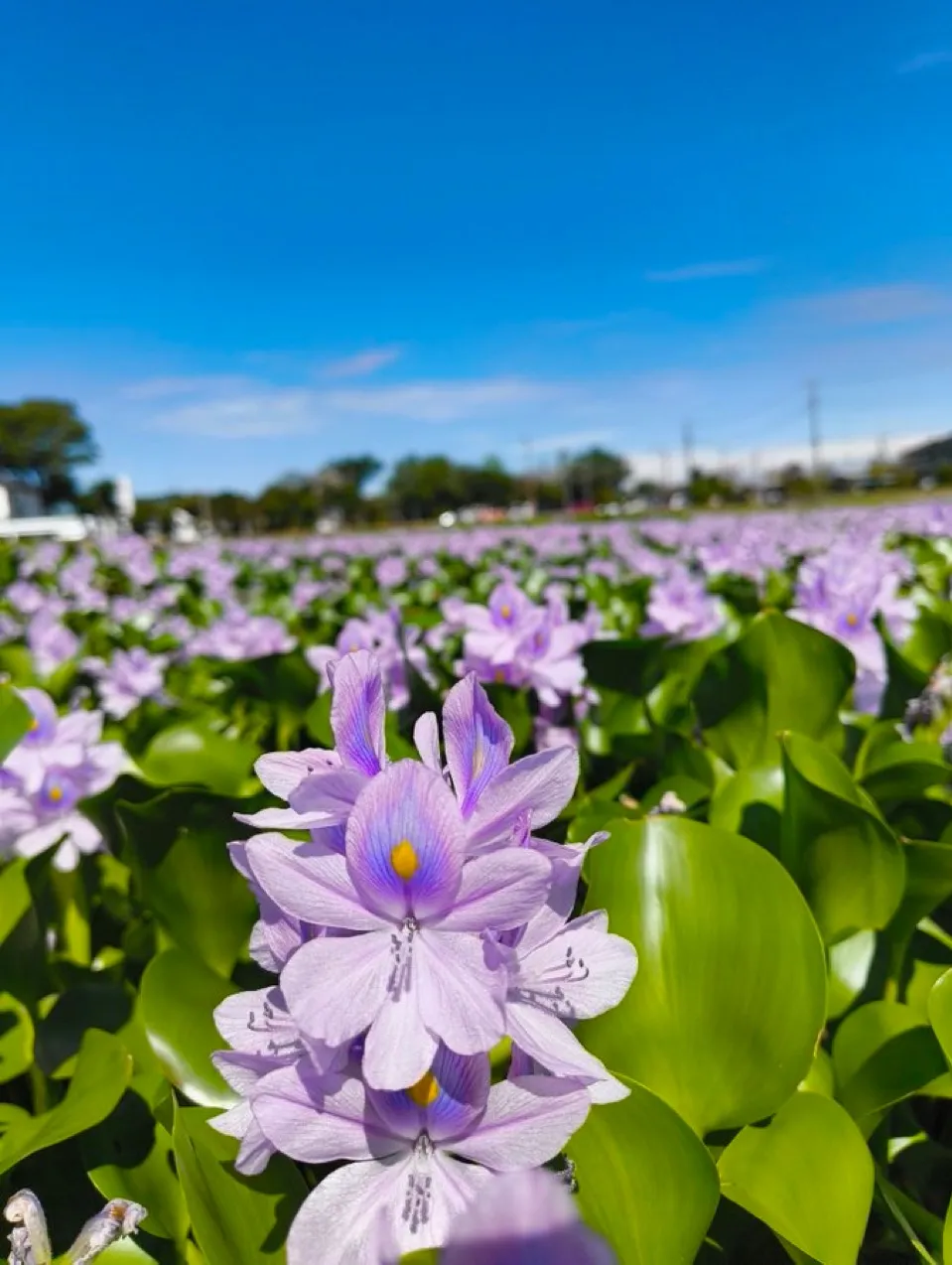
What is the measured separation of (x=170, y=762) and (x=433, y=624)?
5.28ft

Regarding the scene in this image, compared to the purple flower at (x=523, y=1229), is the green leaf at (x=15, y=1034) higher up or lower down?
lower down

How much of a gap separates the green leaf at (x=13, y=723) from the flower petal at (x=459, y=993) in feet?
5.35

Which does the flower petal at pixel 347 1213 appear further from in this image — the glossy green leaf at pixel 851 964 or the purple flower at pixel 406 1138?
the glossy green leaf at pixel 851 964

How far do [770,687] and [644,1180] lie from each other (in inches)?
58.3

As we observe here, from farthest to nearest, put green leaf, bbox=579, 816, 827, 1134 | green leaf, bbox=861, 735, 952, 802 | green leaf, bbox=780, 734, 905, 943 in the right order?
1. green leaf, bbox=861, 735, 952, 802
2. green leaf, bbox=780, 734, 905, 943
3. green leaf, bbox=579, 816, 827, 1134

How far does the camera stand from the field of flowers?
2.33 ft

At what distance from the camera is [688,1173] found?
2.52 ft

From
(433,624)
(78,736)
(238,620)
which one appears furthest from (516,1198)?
(238,620)

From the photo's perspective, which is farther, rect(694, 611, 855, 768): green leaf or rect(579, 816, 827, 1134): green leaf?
rect(694, 611, 855, 768): green leaf

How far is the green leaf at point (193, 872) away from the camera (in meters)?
1.46

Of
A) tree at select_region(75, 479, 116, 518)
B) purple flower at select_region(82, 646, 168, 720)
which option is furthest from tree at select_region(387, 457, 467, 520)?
purple flower at select_region(82, 646, 168, 720)

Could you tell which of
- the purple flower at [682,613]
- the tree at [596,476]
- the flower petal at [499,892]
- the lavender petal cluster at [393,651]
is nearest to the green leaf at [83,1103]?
the flower petal at [499,892]

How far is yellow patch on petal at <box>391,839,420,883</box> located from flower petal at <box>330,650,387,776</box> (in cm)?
8

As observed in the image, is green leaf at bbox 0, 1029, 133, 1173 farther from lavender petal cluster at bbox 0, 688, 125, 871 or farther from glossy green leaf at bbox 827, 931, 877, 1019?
glossy green leaf at bbox 827, 931, 877, 1019
